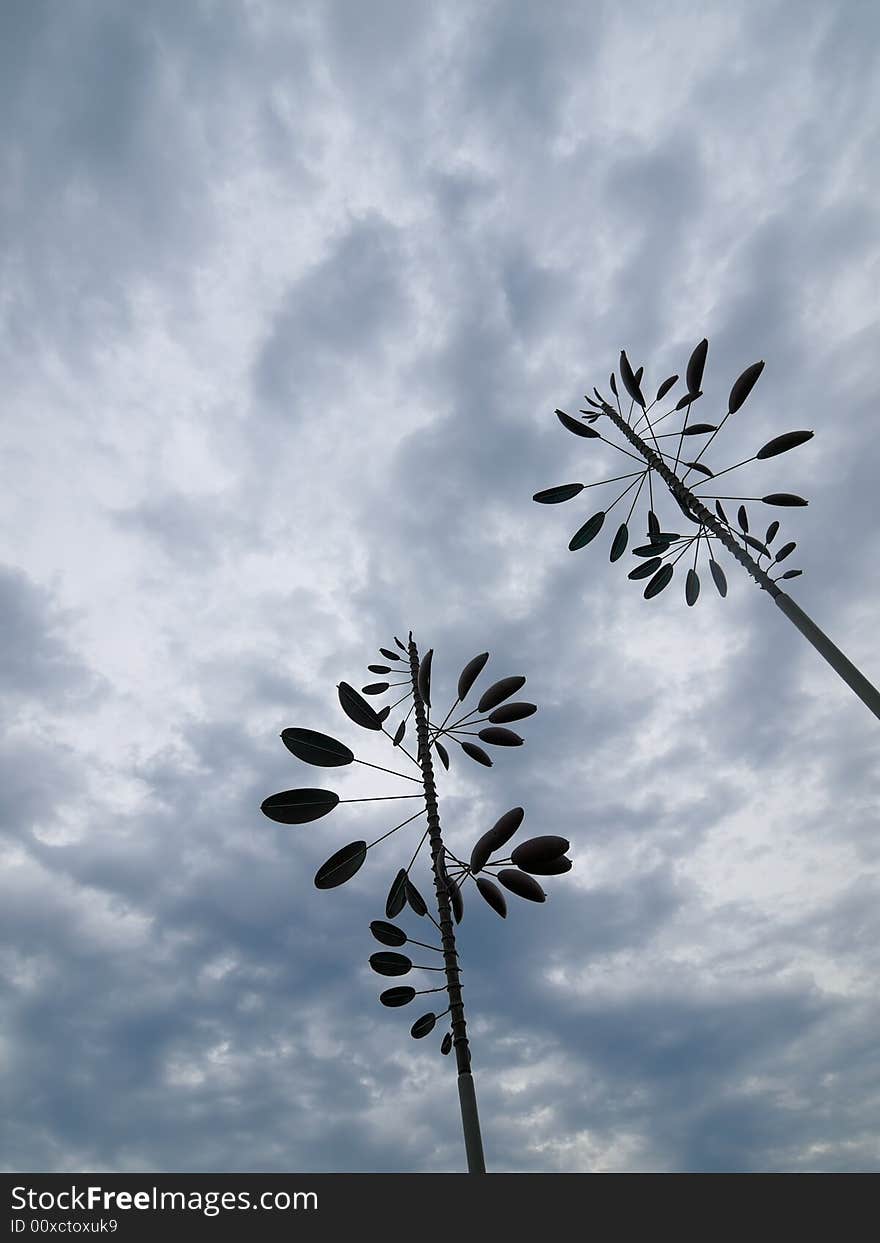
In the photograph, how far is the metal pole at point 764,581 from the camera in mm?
6191

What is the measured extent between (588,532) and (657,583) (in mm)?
1296

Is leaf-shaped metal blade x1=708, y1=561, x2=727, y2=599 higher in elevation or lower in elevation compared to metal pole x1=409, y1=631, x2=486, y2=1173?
higher

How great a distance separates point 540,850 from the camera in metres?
5.71

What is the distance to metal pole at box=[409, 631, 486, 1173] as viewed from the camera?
15.9ft

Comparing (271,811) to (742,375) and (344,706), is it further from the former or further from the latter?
(742,375)

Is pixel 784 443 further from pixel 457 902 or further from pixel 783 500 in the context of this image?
pixel 457 902

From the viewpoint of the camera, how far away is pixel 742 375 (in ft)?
27.3

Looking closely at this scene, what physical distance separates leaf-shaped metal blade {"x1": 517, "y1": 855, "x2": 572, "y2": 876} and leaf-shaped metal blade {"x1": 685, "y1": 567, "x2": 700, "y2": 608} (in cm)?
504

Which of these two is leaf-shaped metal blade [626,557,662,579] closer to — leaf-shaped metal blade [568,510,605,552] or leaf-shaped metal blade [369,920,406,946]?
leaf-shaped metal blade [568,510,605,552]

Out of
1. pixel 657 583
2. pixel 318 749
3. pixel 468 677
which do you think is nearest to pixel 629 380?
pixel 657 583

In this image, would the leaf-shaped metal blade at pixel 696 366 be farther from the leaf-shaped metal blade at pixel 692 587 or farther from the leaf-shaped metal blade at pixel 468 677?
the leaf-shaped metal blade at pixel 468 677

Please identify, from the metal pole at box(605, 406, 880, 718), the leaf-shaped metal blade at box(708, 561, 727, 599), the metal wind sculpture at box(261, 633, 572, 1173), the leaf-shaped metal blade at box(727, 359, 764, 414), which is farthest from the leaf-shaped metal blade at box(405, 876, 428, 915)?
the leaf-shaped metal blade at box(727, 359, 764, 414)
